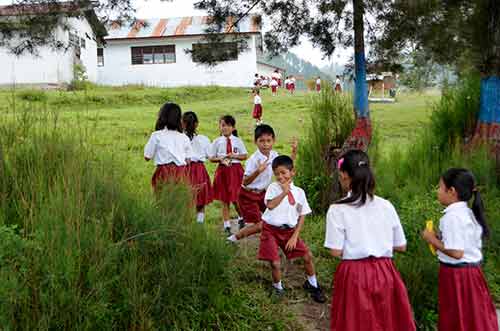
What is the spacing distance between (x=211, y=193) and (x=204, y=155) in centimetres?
44

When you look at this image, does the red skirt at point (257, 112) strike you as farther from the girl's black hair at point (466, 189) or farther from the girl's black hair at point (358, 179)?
the girl's black hair at point (358, 179)

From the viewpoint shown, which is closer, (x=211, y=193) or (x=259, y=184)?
(x=259, y=184)

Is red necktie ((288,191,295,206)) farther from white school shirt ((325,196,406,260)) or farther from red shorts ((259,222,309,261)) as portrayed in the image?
white school shirt ((325,196,406,260))

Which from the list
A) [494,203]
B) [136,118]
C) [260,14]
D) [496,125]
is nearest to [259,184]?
[260,14]

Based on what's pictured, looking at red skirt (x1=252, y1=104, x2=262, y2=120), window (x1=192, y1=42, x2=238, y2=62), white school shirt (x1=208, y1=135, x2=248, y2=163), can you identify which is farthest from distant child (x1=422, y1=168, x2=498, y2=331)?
red skirt (x1=252, y1=104, x2=262, y2=120)

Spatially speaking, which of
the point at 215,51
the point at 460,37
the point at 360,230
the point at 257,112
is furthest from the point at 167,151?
the point at 257,112

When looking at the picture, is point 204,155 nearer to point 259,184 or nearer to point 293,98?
point 259,184

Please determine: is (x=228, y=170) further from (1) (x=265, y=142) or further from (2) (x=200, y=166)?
(1) (x=265, y=142)

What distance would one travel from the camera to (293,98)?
20.7m

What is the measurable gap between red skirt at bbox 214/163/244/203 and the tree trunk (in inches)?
45.0

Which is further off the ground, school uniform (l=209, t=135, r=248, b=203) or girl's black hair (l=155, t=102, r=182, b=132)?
girl's black hair (l=155, t=102, r=182, b=132)

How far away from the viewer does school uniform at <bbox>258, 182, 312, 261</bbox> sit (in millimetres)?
3613

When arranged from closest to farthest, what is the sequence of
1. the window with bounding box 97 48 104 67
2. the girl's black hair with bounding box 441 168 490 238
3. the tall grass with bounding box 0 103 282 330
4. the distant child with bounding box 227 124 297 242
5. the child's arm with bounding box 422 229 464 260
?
the tall grass with bounding box 0 103 282 330 < the child's arm with bounding box 422 229 464 260 < the girl's black hair with bounding box 441 168 490 238 < the distant child with bounding box 227 124 297 242 < the window with bounding box 97 48 104 67

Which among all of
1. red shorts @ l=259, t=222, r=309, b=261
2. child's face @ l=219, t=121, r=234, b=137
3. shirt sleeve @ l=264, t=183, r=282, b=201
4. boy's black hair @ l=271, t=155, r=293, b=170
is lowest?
red shorts @ l=259, t=222, r=309, b=261
